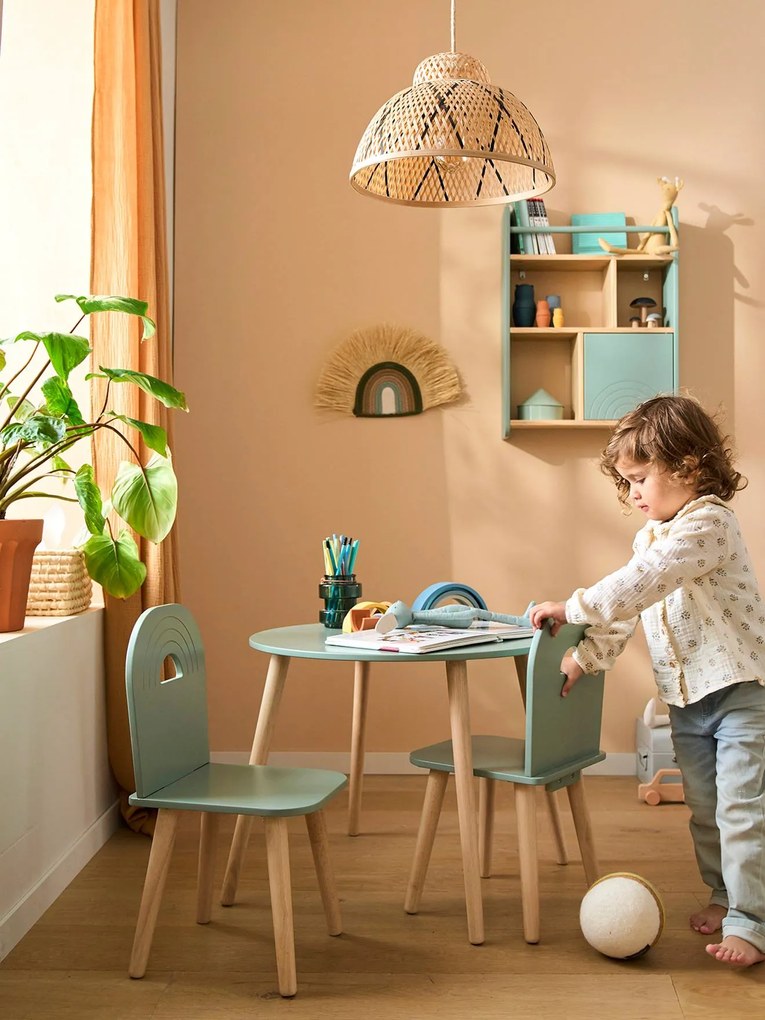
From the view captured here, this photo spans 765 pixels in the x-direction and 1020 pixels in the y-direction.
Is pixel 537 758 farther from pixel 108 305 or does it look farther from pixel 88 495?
pixel 108 305

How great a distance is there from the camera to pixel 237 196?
3.32 meters

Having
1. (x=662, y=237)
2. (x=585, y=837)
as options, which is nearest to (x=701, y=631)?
(x=585, y=837)

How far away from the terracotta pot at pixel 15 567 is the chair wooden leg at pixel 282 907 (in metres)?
0.75

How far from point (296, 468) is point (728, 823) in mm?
1839

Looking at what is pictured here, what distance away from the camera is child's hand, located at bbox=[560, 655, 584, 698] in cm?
200

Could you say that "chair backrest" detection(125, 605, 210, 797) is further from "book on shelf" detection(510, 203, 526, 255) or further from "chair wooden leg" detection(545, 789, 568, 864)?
"book on shelf" detection(510, 203, 526, 255)

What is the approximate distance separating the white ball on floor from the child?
0.14 meters

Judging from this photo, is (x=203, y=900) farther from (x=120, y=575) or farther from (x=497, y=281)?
(x=497, y=281)

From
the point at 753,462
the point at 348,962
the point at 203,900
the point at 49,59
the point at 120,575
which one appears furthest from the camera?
the point at 753,462

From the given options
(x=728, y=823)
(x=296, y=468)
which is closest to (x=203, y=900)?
(x=728, y=823)

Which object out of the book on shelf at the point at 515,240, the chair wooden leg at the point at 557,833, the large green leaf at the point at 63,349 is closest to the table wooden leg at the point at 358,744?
the chair wooden leg at the point at 557,833

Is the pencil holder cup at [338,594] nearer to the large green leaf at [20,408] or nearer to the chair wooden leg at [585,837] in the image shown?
the chair wooden leg at [585,837]

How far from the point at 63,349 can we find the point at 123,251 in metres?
0.81

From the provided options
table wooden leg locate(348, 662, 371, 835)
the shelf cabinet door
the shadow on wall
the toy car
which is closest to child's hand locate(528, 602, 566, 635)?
table wooden leg locate(348, 662, 371, 835)
